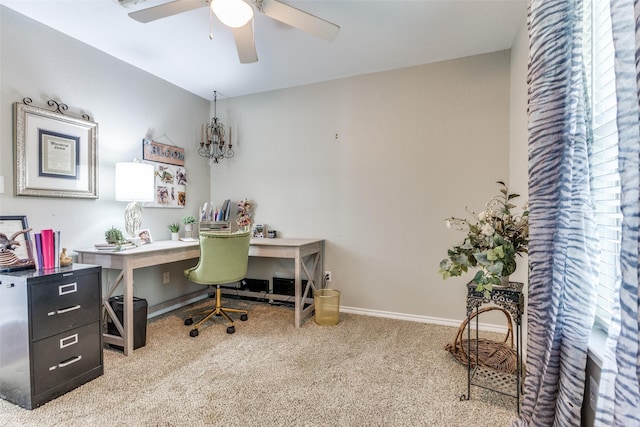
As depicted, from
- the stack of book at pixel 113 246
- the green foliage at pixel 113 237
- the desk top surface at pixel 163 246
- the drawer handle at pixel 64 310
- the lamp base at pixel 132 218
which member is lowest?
the drawer handle at pixel 64 310

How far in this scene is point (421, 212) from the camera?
114 inches

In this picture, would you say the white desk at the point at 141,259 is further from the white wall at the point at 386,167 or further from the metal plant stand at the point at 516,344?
the metal plant stand at the point at 516,344

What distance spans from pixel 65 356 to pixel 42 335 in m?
0.19

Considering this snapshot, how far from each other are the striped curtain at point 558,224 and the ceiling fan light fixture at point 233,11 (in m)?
1.33

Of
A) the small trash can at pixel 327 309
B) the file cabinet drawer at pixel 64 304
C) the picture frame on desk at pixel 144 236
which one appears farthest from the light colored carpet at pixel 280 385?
the picture frame on desk at pixel 144 236

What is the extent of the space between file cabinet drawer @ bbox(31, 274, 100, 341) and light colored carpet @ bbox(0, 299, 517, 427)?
39cm

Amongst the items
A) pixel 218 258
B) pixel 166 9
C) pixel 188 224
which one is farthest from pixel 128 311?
pixel 166 9

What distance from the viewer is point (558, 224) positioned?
3.67ft

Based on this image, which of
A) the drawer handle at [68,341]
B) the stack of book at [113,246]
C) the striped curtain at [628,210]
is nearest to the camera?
the striped curtain at [628,210]

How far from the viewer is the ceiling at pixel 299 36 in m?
2.07

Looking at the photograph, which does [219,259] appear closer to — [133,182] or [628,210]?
[133,182]

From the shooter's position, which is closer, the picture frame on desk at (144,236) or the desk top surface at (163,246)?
the desk top surface at (163,246)

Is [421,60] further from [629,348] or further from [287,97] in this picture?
[629,348]

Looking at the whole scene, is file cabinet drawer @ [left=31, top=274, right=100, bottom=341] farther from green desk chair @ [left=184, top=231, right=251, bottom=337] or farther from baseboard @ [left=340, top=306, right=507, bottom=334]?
baseboard @ [left=340, top=306, right=507, bottom=334]
